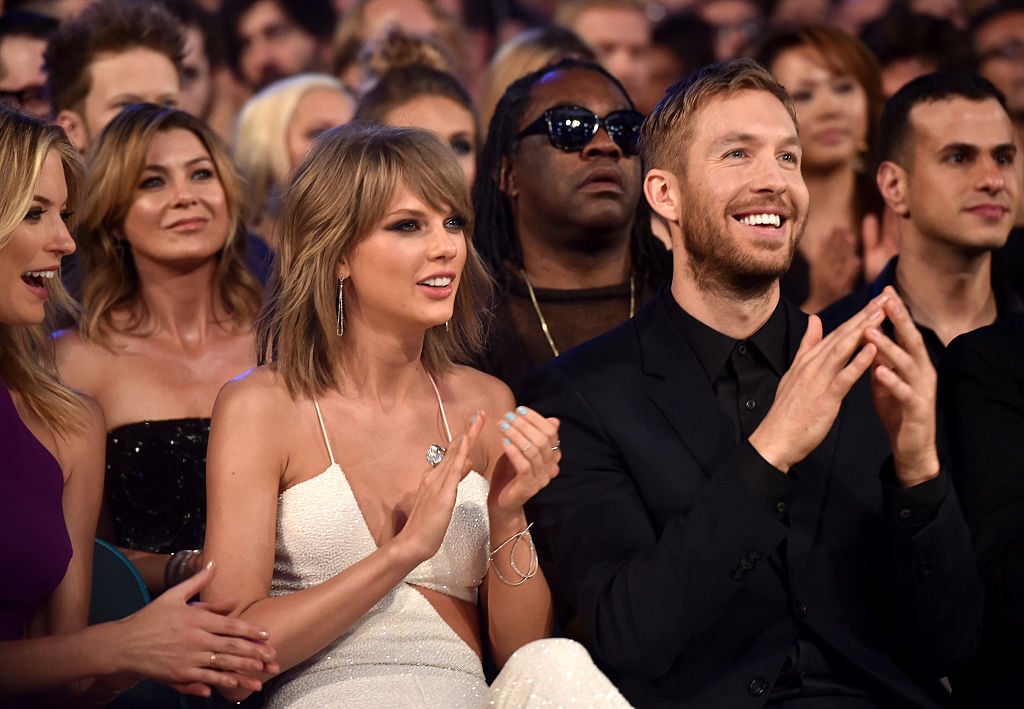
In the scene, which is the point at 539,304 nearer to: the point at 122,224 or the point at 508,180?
the point at 508,180

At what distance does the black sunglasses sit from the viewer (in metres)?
3.76

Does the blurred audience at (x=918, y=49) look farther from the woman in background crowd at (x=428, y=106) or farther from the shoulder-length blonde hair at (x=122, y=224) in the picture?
the shoulder-length blonde hair at (x=122, y=224)

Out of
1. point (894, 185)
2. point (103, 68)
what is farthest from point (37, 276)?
point (894, 185)

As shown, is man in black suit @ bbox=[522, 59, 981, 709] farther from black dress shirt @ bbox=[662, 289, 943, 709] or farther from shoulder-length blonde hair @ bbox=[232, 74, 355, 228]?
shoulder-length blonde hair @ bbox=[232, 74, 355, 228]

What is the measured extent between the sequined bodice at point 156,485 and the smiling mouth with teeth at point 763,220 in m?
1.57

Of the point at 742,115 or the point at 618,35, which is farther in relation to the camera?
the point at 618,35

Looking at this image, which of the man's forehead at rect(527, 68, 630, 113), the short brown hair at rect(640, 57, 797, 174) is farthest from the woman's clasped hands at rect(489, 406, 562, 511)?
the man's forehead at rect(527, 68, 630, 113)

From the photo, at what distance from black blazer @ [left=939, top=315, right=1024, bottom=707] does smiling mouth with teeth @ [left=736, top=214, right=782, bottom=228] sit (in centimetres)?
56

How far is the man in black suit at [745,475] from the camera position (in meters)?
2.53

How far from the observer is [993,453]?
2.90 m

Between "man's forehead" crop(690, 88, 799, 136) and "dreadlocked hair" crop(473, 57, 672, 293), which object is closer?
"man's forehead" crop(690, 88, 799, 136)

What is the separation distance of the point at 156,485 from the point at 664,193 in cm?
153

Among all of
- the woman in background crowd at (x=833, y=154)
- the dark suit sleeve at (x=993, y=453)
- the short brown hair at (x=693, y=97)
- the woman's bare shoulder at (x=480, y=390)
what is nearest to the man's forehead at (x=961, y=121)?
the woman in background crowd at (x=833, y=154)

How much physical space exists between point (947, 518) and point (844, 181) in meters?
2.61
